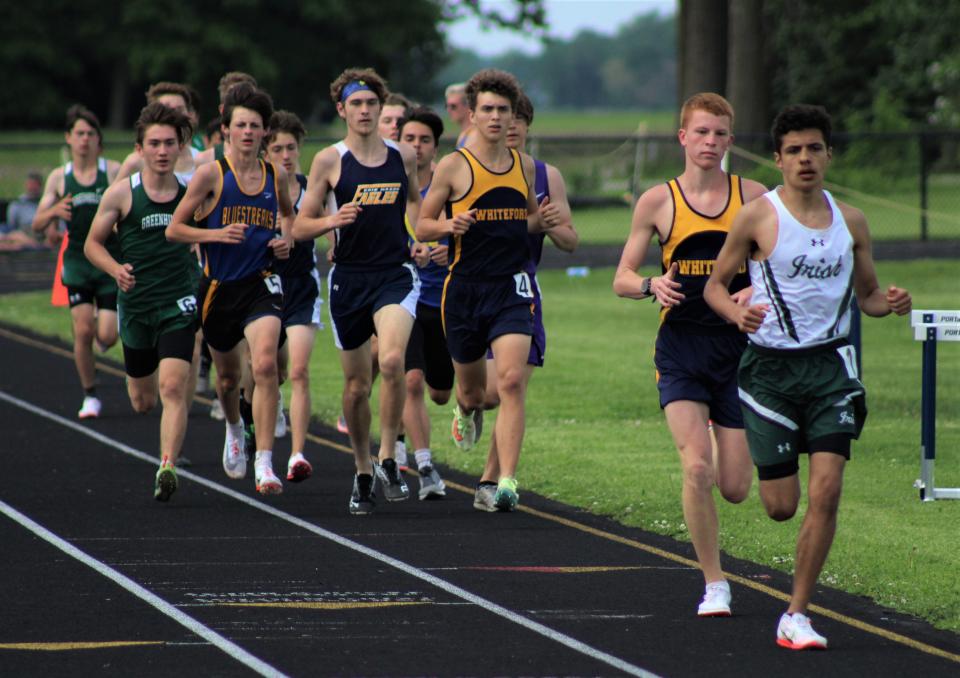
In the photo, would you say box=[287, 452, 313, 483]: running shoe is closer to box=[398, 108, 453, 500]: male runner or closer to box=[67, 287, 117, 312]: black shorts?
box=[398, 108, 453, 500]: male runner

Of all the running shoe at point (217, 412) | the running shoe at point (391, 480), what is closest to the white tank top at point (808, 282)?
the running shoe at point (391, 480)

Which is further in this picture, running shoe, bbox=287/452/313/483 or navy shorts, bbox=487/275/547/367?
running shoe, bbox=287/452/313/483

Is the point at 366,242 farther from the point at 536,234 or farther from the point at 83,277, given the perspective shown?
the point at 83,277

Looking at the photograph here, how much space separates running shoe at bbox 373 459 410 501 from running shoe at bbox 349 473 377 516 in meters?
0.17

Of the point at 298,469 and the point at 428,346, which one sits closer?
the point at 298,469

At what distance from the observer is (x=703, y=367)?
7.71 meters

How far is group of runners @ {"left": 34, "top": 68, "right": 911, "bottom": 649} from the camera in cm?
702

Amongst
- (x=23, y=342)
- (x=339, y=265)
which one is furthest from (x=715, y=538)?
(x=23, y=342)

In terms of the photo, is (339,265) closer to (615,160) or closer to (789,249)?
(789,249)

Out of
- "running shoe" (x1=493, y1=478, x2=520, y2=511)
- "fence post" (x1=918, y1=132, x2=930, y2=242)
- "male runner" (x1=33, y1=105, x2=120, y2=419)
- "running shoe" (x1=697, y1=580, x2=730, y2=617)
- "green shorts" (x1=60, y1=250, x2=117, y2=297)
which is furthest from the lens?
"fence post" (x1=918, y1=132, x2=930, y2=242)

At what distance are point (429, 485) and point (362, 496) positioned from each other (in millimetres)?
655

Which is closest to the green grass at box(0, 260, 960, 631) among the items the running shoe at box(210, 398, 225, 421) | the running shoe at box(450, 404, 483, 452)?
the running shoe at box(450, 404, 483, 452)

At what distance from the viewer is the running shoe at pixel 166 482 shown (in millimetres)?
10203

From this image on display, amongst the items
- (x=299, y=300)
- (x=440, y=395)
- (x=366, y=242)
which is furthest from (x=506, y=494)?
(x=299, y=300)
